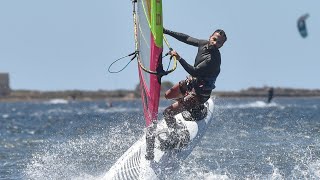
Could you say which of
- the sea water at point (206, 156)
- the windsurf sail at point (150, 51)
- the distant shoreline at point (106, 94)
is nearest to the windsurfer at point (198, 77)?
the windsurf sail at point (150, 51)

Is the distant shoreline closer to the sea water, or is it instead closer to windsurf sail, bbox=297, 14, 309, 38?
windsurf sail, bbox=297, 14, 309, 38

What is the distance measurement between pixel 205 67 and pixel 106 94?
130869mm

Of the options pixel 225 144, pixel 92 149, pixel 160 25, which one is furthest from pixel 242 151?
pixel 160 25

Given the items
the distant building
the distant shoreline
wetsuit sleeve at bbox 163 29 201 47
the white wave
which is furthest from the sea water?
the distant building

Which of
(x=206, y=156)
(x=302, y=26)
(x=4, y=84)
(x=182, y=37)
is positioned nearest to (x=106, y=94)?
(x=4, y=84)

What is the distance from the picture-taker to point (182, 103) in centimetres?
1237

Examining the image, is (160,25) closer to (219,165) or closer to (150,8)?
(150,8)

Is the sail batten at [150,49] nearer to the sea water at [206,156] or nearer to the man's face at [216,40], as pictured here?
the man's face at [216,40]

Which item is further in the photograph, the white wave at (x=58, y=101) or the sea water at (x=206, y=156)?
the white wave at (x=58, y=101)

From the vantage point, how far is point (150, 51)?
11195mm

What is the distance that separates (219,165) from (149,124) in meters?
3.99

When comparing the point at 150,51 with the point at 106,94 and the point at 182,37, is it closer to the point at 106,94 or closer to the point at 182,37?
the point at 182,37

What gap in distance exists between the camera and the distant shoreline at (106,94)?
130 m

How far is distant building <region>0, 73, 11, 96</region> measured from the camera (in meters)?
142
